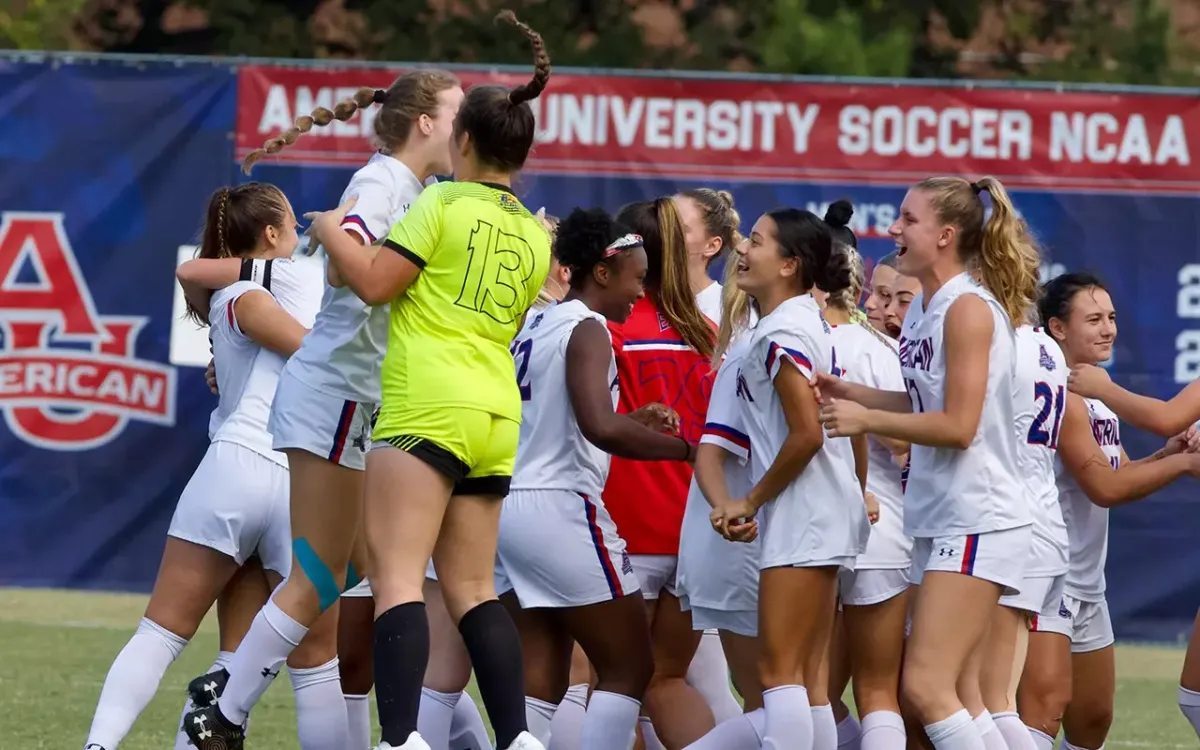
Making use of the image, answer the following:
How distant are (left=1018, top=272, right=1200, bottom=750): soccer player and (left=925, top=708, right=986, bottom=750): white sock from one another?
46.6 inches

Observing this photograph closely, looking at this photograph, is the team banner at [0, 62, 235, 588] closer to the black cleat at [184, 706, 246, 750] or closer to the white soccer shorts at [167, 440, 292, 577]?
the white soccer shorts at [167, 440, 292, 577]

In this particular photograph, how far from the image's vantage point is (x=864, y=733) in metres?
5.64

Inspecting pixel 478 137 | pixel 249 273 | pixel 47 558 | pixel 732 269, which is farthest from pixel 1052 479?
pixel 47 558

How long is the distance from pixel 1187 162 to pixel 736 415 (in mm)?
6628

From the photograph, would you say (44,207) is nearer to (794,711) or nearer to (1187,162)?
(1187,162)

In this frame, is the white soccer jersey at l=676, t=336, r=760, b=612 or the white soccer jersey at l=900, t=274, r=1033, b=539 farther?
the white soccer jersey at l=676, t=336, r=760, b=612

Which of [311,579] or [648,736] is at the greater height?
[311,579]

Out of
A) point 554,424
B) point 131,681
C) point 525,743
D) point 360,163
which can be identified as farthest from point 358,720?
point 360,163

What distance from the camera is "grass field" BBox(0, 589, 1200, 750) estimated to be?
23.3 feet

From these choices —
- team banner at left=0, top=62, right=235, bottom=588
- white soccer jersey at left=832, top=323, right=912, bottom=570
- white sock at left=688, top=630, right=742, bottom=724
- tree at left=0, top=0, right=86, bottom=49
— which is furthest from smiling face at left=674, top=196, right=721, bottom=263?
tree at left=0, top=0, right=86, bottom=49

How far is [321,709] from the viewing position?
5.53 metres

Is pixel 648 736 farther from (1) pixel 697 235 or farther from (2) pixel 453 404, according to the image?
(2) pixel 453 404

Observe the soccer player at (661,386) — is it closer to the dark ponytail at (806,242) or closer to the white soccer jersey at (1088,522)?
the dark ponytail at (806,242)

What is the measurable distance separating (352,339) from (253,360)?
65 centimetres
